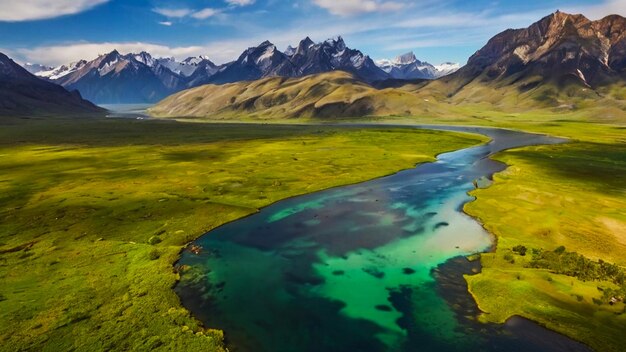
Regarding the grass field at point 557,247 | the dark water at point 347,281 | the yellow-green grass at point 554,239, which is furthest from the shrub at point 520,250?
the dark water at point 347,281

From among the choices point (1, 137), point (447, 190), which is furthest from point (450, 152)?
point (1, 137)

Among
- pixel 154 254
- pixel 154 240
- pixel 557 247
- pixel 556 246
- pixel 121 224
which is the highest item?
pixel 121 224

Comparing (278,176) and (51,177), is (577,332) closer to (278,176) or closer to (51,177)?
(278,176)

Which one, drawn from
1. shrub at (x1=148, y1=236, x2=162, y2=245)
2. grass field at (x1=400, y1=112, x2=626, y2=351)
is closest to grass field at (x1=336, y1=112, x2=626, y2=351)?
grass field at (x1=400, y1=112, x2=626, y2=351)

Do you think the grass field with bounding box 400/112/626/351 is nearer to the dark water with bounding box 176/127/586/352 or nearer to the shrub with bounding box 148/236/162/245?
the dark water with bounding box 176/127/586/352

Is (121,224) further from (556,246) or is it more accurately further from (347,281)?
(556,246)

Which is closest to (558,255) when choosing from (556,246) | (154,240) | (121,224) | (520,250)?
(520,250)
